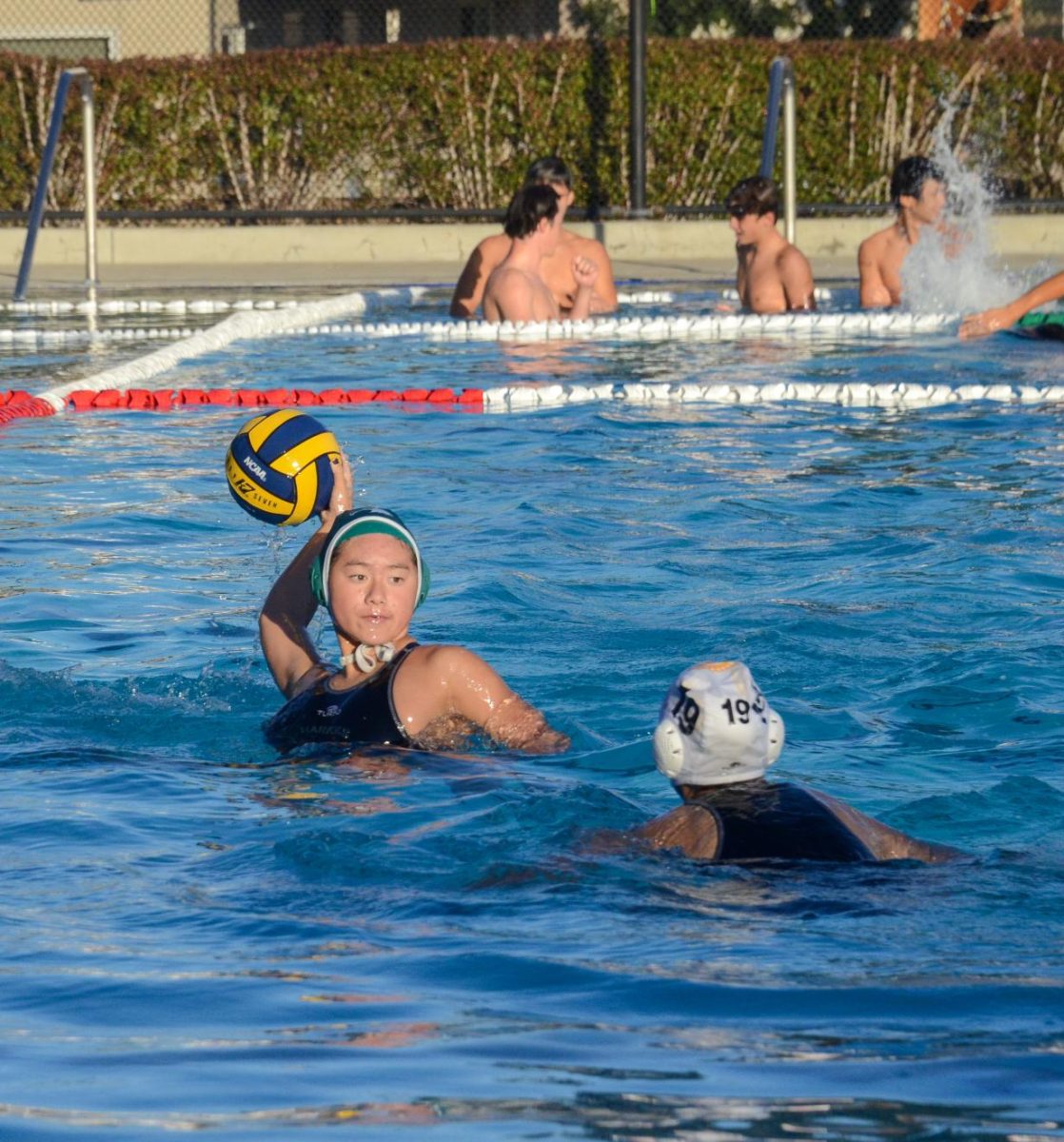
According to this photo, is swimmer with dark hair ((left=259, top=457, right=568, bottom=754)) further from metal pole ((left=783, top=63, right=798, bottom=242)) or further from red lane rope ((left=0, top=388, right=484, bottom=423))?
metal pole ((left=783, top=63, right=798, bottom=242))

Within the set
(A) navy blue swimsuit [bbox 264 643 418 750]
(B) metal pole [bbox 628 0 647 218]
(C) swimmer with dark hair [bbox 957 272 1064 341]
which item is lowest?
(A) navy blue swimsuit [bbox 264 643 418 750]

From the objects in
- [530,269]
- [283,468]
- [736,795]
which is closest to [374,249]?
[530,269]

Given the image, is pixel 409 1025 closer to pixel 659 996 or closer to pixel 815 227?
pixel 659 996

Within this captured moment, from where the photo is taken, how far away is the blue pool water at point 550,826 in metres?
2.87

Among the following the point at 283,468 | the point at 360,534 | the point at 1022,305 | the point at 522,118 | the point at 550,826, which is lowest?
the point at 550,826

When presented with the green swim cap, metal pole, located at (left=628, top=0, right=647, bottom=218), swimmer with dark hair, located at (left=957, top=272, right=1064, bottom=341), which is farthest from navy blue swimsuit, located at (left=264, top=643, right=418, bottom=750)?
metal pole, located at (left=628, top=0, right=647, bottom=218)

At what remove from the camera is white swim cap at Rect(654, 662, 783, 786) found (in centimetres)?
383

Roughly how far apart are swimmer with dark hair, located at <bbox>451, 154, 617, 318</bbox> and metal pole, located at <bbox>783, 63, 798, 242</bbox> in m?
2.89

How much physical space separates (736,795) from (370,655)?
118cm

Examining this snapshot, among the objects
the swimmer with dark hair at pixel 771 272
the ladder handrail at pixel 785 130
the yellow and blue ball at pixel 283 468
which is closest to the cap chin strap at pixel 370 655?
the yellow and blue ball at pixel 283 468

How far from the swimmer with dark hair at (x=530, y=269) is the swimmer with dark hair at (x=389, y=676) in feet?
26.2

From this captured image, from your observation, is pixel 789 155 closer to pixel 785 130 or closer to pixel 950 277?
pixel 785 130

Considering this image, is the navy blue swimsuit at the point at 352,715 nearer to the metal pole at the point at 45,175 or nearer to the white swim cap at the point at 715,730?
the white swim cap at the point at 715,730

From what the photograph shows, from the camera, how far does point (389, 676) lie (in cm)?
473
